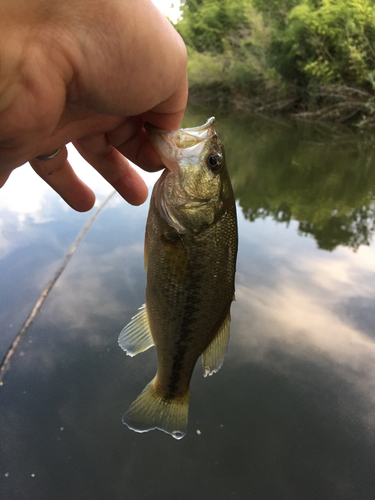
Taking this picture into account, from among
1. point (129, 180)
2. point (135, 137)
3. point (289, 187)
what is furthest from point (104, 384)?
point (289, 187)

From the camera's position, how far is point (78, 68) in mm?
1062

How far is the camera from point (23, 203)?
19.0 feet

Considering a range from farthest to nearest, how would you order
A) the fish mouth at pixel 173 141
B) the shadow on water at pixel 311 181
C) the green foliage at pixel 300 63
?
the green foliage at pixel 300 63 → the shadow on water at pixel 311 181 → the fish mouth at pixel 173 141

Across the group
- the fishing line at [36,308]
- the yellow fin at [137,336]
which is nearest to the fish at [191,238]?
the yellow fin at [137,336]

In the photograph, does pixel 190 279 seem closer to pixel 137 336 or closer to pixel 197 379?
pixel 137 336

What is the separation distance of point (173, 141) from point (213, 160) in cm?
19

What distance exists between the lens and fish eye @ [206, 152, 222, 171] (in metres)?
1.47

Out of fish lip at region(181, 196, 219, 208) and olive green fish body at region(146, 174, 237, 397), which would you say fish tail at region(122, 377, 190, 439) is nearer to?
olive green fish body at region(146, 174, 237, 397)

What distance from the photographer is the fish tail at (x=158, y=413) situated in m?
1.58

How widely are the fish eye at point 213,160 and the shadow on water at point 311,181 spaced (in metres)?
4.21

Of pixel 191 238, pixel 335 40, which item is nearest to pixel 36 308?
pixel 191 238

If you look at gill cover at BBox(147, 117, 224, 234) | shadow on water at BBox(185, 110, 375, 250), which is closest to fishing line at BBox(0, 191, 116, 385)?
gill cover at BBox(147, 117, 224, 234)

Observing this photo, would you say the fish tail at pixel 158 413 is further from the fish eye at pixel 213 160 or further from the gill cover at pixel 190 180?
the fish eye at pixel 213 160

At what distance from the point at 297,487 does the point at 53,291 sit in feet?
9.48
